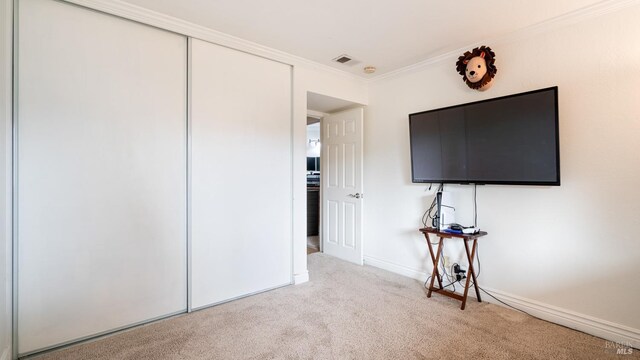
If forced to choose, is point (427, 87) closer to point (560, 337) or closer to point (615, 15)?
point (615, 15)

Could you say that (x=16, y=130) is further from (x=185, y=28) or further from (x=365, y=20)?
(x=365, y=20)

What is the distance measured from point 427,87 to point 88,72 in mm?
3007

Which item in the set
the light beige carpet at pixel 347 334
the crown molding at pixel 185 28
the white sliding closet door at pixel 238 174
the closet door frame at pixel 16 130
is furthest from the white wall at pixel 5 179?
the white sliding closet door at pixel 238 174

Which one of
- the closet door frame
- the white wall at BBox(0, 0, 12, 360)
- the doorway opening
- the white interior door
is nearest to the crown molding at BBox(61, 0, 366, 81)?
the closet door frame

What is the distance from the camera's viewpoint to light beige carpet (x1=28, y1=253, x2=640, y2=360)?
1.94 metres

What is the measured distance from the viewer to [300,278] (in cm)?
317

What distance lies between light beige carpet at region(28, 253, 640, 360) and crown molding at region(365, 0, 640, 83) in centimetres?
233

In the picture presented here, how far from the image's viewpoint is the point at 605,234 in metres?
2.14

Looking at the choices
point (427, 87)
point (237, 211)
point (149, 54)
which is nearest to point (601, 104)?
point (427, 87)

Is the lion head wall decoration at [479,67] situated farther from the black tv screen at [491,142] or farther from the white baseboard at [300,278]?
the white baseboard at [300,278]

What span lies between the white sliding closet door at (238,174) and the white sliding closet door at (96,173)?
16 centimetres

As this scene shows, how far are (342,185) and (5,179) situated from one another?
3.20 meters

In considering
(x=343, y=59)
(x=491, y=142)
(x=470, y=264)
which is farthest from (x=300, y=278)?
(x=343, y=59)

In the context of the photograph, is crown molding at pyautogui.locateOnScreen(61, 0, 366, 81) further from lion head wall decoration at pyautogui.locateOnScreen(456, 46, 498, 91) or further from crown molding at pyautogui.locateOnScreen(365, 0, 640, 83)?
lion head wall decoration at pyautogui.locateOnScreen(456, 46, 498, 91)
